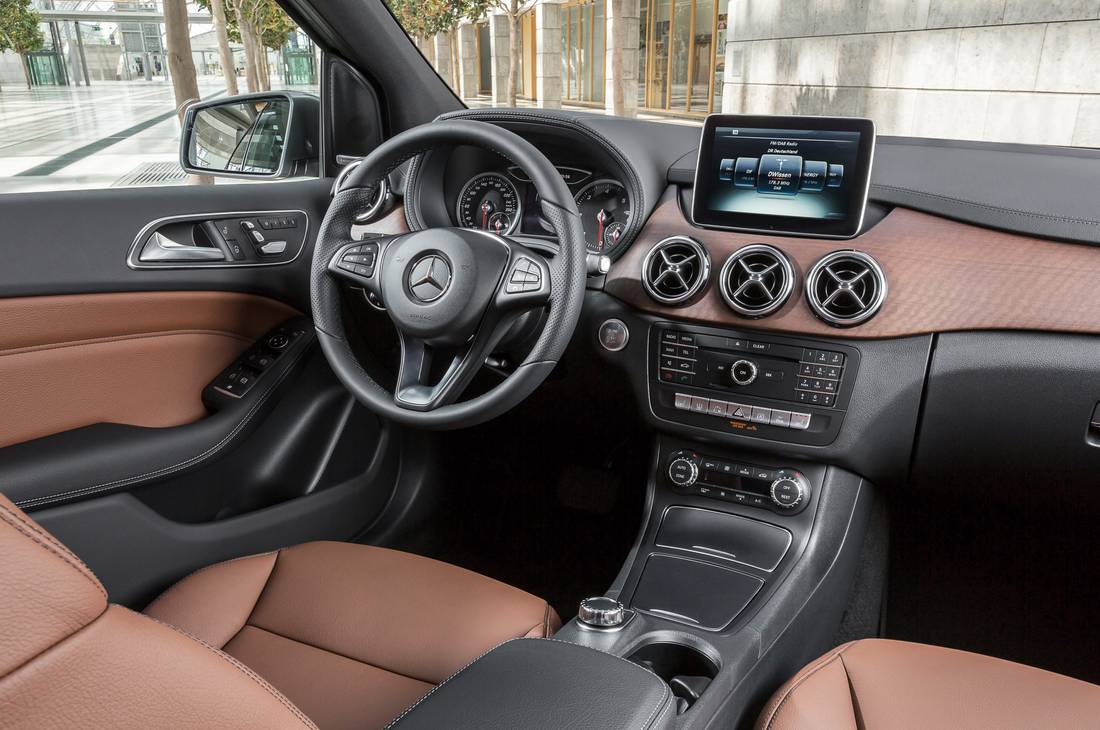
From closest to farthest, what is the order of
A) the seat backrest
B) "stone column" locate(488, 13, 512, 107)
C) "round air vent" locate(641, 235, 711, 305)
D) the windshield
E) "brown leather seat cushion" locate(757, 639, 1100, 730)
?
the seat backrest, "brown leather seat cushion" locate(757, 639, 1100, 730), "round air vent" locate(641, 235, 711, 305), "stone column" locate(488, 13, 512, 107), the windshield

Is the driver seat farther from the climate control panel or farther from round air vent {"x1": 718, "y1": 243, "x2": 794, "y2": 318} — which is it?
round air vent {"x1": 718, "y1": 243, "x2": 794, "y2": 318}

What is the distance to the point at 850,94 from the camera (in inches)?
174

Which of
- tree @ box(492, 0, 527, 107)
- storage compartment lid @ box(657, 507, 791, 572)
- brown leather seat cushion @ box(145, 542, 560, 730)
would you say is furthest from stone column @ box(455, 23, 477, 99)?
brown leather seat cushion @ box(145, 542, 560, 730)

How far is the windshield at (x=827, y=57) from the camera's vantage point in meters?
3.27

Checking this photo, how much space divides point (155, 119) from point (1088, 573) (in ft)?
7.52

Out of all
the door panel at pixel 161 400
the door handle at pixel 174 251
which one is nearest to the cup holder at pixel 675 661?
the door panel at pixel 161 400

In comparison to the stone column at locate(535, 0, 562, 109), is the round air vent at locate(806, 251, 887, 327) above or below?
below

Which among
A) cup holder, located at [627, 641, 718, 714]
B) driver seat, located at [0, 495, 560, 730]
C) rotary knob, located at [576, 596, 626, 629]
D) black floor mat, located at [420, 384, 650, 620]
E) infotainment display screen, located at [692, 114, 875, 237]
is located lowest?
black floor mat, located at [420, 384, 650, 620]

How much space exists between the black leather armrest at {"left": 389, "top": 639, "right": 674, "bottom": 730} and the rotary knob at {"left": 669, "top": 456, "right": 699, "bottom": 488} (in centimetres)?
83

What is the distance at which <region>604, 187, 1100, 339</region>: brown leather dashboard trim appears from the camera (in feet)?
4.40

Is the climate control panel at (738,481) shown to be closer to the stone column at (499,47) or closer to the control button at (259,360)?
the control button at (259,360)

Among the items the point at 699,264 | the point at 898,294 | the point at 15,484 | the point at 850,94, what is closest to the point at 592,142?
the point at 699,264

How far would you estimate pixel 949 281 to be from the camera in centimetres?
141

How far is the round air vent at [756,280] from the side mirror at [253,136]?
1.14 metres
